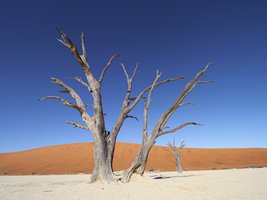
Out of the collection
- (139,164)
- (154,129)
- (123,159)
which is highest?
(123,159)

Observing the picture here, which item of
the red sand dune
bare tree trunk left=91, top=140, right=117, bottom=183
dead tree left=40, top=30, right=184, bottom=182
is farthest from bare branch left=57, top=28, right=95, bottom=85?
the red sand dune

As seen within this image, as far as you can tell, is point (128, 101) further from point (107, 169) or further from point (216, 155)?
point (216, 155)

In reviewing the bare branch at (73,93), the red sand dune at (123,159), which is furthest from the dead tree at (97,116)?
the red sand dune at (123,159)

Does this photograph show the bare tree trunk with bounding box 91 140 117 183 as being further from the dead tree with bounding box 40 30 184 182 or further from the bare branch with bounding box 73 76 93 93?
the bare branch with bounding box 73 76 93 93

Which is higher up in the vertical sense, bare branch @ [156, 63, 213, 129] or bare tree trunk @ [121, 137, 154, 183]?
bare branch @ [156, 63, 213, 129]

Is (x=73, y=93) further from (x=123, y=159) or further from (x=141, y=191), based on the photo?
(x=123, y=159)

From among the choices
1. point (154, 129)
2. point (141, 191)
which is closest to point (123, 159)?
point (154, 129)

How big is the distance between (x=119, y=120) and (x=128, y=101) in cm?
100

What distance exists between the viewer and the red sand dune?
35.8 metres

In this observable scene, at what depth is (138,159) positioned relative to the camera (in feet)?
34.9

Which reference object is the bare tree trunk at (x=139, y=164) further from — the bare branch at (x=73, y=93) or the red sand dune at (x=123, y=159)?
the red sand dune at (x=123, y=159)

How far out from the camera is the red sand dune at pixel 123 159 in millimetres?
35847

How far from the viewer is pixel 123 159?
4109 centimetres

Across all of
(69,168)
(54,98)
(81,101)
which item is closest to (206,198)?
(81,101)
